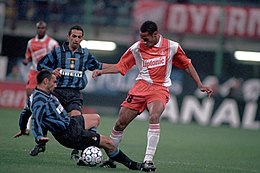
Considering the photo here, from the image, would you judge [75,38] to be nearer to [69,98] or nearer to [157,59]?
[69,98]

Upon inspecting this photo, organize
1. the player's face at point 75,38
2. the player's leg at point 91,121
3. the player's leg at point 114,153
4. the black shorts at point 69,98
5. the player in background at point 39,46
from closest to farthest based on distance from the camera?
the player's leg at point 114,153 < the player's leg at point 91,121 < the player's face at point 75,38 < the black shorts at point 69,98 < the player in background at point 39,46

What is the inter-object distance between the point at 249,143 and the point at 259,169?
6062 millimetres

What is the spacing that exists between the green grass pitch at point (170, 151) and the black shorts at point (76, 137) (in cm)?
31

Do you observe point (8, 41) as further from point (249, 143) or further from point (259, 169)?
point (259, 169)

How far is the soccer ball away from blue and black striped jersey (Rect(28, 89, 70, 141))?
0.45 m

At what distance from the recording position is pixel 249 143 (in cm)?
1766

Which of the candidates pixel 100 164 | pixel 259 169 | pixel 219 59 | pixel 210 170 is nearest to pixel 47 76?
pixel 100 164

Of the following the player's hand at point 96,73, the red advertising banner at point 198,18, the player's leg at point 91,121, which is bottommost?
the player's leg at point 91,121

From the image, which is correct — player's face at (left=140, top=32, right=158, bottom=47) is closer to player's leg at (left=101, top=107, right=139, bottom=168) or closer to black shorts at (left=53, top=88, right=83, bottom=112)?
player's leg at (left=101, top=107, right=139, bottom=168)

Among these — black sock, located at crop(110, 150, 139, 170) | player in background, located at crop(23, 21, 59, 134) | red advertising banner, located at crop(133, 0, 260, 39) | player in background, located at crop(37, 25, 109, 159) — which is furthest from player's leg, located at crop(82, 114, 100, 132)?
red advertising banner, located at crop(133, 0, 260, 39)

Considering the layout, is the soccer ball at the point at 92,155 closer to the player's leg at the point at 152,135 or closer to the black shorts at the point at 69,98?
the player's leg at the point at 152,135

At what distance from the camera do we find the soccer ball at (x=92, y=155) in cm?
990

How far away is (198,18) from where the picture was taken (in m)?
27.2

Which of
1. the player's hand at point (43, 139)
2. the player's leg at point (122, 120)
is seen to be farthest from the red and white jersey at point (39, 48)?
the player's hand at point (43, 139)
